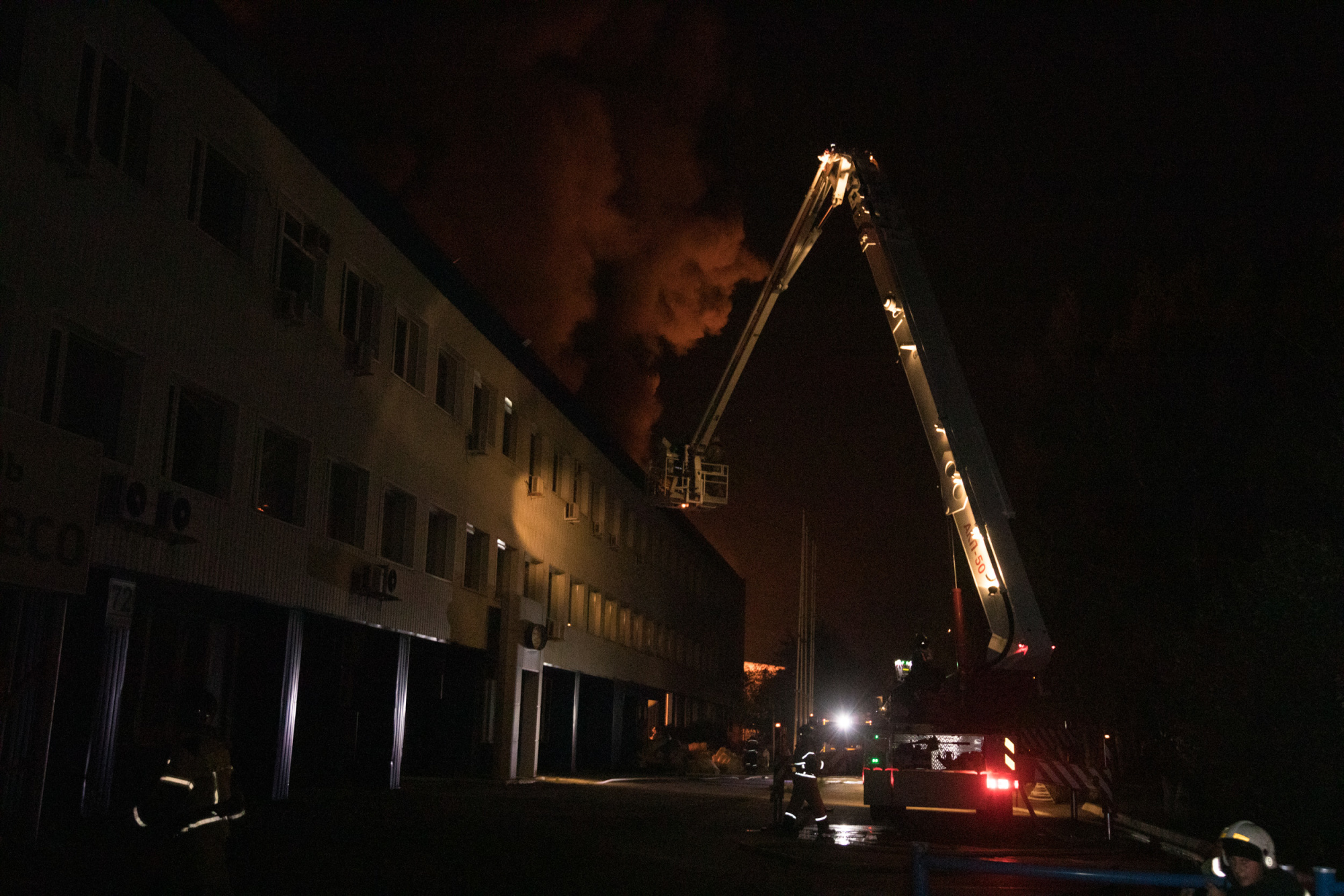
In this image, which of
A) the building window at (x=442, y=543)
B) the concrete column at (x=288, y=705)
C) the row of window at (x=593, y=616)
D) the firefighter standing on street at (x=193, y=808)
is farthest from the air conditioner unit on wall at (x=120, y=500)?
the row of window at (x=593, y=616)

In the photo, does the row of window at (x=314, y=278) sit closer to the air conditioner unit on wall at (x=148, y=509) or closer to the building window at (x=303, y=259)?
the building window at (x=303, y=259)

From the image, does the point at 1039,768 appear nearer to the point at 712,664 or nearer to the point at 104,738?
the point at 104,738

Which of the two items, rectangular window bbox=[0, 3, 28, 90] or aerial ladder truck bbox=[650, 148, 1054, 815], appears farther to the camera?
aerial ladder truck bbox=[650, 148, 1054, 815]

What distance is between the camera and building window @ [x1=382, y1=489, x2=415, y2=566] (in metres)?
22.8

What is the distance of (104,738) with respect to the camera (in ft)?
46.0

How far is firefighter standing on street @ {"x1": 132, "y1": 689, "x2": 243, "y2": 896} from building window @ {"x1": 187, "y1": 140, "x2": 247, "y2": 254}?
410 inches

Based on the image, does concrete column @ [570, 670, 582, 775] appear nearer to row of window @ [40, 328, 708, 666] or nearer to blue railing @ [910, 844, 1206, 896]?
row of window @ [40, 328, 708, 666]

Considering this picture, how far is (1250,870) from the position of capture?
5.50m

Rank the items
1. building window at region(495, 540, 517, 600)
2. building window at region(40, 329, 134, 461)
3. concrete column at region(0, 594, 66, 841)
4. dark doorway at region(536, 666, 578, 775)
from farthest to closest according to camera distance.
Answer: dark doorway at region(536, 666, 578, 775) → building window at region(495, 540, 517, 600) → building window at region(40, 329, 134, 461) → concrete column at region(0, 594, 66, 841)

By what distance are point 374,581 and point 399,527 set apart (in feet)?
8.71

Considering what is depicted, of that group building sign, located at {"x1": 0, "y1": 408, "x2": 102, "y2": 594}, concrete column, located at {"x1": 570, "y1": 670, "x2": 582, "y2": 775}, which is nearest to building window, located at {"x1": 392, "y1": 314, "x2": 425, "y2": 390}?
building sign, located at {"x1": 0, "y1": 408, "x2": 102, "y2": 594}

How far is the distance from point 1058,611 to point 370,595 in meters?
16.3

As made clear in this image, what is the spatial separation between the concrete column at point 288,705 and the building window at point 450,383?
25.0ft

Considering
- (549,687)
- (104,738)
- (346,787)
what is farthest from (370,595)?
(549,687)
